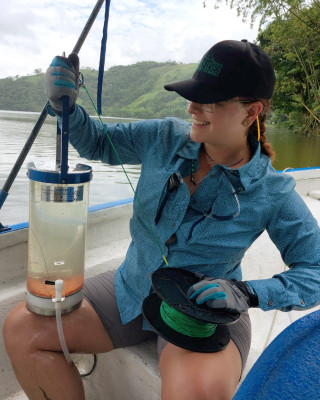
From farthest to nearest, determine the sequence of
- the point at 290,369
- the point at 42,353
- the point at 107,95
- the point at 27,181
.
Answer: the point at 27,181
the point at 107,95
the point at 42,353
the point at 290,369

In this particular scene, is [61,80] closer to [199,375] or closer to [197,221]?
[197,221]

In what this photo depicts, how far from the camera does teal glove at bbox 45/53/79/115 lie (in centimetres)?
116

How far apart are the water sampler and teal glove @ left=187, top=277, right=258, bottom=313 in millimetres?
460

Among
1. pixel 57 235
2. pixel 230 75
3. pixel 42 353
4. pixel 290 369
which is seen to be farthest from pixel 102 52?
pixel 290 369

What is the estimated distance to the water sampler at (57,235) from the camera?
47.7 inches

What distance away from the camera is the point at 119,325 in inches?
56.9

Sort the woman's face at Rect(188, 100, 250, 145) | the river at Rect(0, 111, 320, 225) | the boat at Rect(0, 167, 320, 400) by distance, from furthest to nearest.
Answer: the river at Rect(0, 111, 320, 225) < the boat at Rect(0, 167, 320, 400) < the woman's face at Rect(188, 100, 250, 145)

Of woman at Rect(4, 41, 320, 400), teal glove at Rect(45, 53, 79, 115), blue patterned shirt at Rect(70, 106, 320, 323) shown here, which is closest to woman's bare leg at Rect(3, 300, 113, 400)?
woman at Rect(4, 41, 320, 400)

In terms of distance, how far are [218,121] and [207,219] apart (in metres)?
0.37

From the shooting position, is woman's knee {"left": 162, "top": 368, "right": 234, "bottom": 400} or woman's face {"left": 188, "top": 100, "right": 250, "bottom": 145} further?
woman's face {"left": 188, "top": 100, "right": 250, "bottom": 145}

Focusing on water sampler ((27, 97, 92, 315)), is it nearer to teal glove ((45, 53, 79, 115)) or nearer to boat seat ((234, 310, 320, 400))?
teal glove ((45, 53, 79, 115))

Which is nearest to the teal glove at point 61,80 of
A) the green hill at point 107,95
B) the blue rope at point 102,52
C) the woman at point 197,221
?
the woman at point 197,221

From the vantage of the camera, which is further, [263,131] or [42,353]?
[263,131]

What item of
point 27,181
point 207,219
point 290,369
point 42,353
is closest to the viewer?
point 290,369
